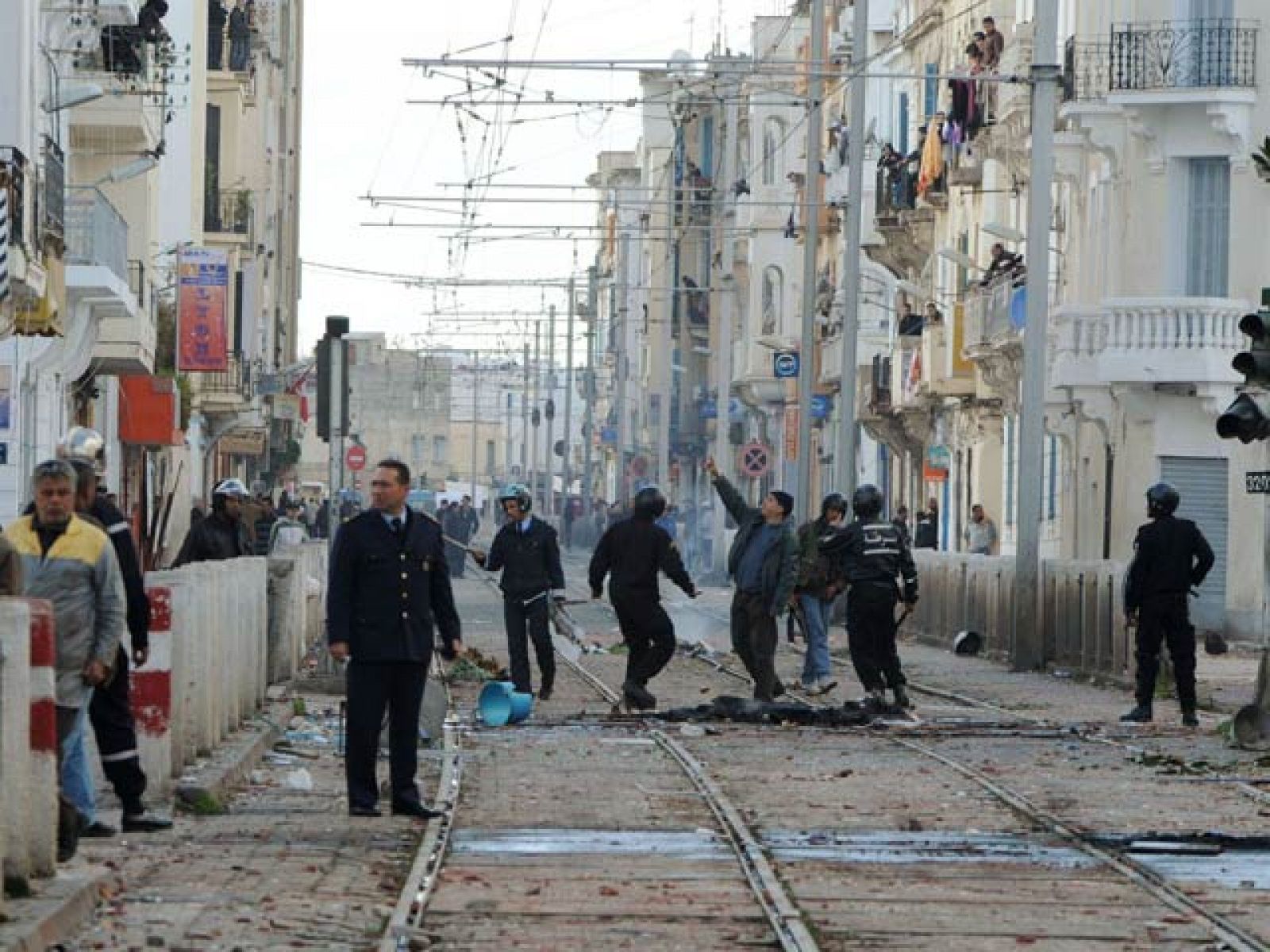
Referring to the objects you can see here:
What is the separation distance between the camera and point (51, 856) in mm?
12453

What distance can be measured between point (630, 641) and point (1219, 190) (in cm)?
2419

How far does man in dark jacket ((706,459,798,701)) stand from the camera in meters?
26.6

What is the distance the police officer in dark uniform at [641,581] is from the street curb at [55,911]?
504 inches

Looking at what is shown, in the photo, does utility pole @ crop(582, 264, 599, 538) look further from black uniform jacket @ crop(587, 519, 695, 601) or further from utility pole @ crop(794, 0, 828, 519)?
black uniform jacket @ crop(587, 519, 695, 601)

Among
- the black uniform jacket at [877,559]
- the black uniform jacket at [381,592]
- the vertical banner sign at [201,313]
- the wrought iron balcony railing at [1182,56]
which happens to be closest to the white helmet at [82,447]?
the black uniform jacket at [381,592]

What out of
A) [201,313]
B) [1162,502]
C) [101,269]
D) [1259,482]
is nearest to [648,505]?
[1162,502]

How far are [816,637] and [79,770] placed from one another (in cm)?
1608

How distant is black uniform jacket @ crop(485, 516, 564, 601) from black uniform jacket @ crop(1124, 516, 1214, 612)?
4815mm

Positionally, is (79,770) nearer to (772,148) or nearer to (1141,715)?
(1141,715)

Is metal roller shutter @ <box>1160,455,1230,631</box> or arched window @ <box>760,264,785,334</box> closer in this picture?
metal roller shutter @ <box>1160,455,1230,631</box>

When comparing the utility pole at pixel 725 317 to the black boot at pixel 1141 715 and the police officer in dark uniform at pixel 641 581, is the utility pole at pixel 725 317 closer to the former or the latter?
the police officer in dark uniform at pixel 641 581

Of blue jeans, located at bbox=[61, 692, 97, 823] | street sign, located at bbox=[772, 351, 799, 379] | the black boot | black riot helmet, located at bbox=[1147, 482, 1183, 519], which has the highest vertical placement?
street sign, located at bbox=[772, 351, 799, 379]

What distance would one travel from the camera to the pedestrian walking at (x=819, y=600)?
29.6 m

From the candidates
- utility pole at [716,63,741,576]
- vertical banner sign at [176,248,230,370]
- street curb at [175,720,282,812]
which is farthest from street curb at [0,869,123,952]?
utility pole at [716,63,741,576]
